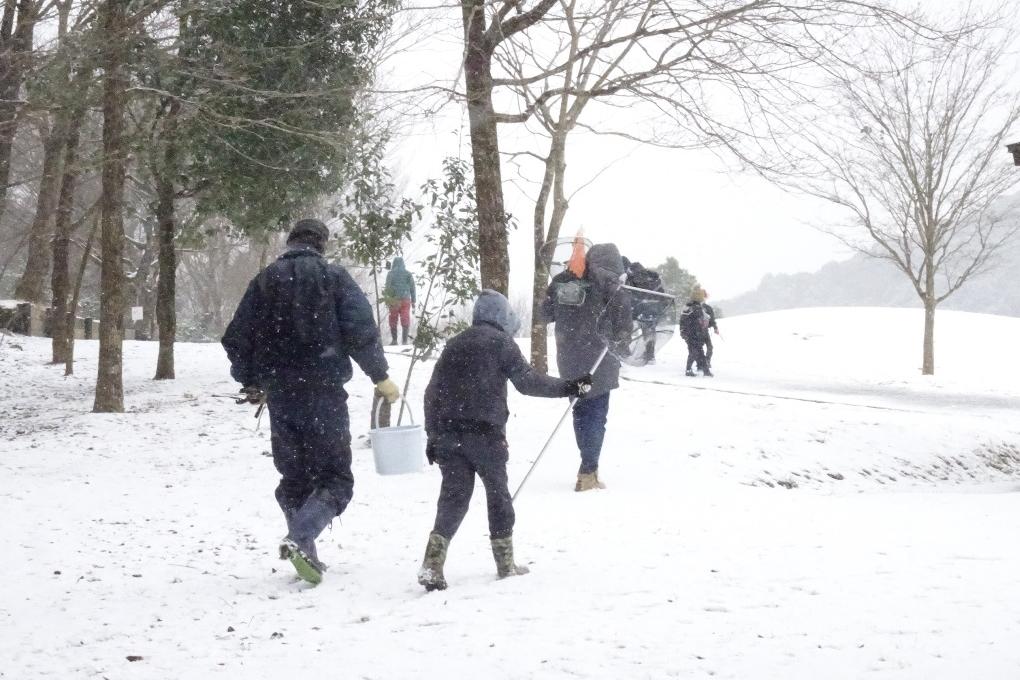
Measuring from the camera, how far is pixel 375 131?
1095 cm

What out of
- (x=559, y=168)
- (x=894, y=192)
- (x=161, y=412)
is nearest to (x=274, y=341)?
(x=161, y=412)

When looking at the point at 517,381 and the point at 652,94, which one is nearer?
the point at 517,381

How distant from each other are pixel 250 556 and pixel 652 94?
7247 millimetres

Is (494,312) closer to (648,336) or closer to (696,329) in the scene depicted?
(648,336)

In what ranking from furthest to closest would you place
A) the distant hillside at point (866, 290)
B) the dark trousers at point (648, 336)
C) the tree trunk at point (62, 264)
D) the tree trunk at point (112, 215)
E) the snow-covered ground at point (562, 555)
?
the distant hillside at point (866, 290)
the tree trunk at point (62, 264)
the tree trunk at point (112, 215)
the dark trousers at point (648, 336)
the snow-covered ground at point (562, 555)

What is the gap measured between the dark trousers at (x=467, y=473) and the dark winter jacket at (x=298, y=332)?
1.79 ft

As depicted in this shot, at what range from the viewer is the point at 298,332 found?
480 cm

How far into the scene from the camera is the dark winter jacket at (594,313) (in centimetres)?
757

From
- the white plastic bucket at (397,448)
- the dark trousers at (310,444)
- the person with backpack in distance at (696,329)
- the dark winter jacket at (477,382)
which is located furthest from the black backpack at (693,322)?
the dark trousers at (310,444)

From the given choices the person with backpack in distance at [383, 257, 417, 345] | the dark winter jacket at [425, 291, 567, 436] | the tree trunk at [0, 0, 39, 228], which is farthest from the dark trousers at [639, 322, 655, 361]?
the tree trunk at [0, 0, 39, 228]

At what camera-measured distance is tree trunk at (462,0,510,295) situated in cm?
998

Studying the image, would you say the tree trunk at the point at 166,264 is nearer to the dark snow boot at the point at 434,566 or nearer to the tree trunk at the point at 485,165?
the tree trunk at the point at 485,165

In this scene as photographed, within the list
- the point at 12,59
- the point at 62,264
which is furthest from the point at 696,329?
the point at 62,264

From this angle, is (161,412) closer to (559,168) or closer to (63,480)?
(63,480)
